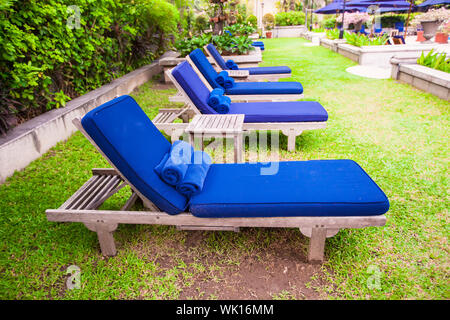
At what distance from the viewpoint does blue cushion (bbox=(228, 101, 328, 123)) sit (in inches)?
144

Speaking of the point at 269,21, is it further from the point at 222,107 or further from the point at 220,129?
the point at 220,129

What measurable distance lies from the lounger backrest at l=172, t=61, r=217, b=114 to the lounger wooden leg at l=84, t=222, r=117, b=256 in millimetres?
2071

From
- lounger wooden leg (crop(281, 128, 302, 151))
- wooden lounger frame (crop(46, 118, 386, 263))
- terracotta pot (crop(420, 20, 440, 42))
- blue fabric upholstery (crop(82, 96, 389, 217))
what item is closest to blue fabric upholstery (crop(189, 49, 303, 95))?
lounger wooden leg (crop(281, 128, 302, 151))

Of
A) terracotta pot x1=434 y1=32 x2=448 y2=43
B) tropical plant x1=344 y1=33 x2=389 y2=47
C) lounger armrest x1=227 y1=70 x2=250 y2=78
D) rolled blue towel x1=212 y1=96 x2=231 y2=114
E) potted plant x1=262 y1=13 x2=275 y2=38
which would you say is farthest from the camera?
potted plant x1=262 y1=13 x2=275 y2=38

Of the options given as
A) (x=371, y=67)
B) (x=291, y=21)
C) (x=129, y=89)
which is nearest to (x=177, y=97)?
(x=129, y=89)

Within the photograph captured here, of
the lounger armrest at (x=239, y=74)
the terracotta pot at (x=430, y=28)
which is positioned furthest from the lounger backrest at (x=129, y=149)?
the terracotta pot at (x=430, y=28)

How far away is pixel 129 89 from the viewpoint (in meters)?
6.81

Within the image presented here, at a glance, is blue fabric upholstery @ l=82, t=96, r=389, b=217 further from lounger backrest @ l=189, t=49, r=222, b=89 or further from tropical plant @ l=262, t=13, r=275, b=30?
tropical plant @ l=262, t=13, r=275, b=30

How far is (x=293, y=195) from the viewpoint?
1.98 meters

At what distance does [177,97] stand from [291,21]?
26.1 meters

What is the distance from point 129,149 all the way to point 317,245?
1.46 metres

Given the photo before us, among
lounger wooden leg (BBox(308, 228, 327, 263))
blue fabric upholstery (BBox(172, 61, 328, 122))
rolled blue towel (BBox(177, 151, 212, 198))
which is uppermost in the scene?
blue fabric upholstery (BBox(172, 61, 328, 122))

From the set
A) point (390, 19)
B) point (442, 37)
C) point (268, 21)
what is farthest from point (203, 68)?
point (268, 21)
